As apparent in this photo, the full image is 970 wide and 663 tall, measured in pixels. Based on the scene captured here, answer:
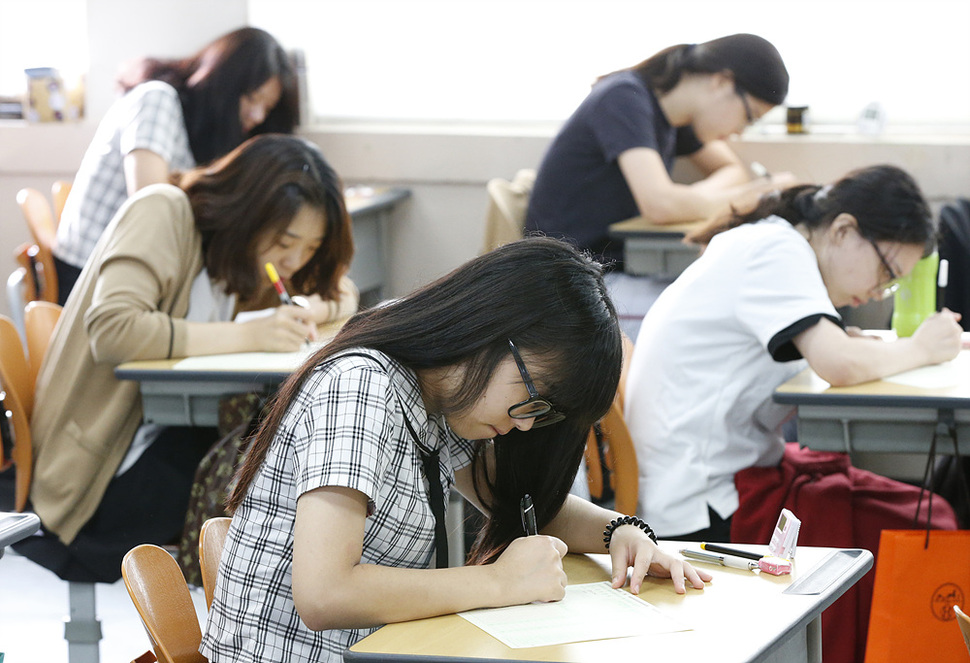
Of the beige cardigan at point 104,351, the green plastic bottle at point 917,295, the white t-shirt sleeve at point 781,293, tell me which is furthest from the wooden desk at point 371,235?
the white t-shirt sleeve at point 781,293

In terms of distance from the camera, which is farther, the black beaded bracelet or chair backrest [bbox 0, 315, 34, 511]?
chair backrest [bbox 0, 315, 34, 511]

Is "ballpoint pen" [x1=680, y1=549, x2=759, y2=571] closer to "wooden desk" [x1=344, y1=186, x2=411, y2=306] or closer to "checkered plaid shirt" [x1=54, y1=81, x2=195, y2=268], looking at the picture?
"checkered plaid shirt" [x1=54, y1=81, x2=195, y2=268]

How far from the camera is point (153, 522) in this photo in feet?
8.11

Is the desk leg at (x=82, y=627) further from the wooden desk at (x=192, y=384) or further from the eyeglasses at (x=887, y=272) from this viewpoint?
the eyeglasses at (x=887, y=272)

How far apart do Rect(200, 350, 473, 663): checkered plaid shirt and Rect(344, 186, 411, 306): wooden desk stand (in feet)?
9.27

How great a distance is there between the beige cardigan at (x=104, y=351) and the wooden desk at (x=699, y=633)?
4.33ft

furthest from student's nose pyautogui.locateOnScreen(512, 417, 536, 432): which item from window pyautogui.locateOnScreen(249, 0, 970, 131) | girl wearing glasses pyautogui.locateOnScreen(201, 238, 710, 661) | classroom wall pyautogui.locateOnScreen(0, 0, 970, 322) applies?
classroom wall pyautogui.locateOnScreen(0, 0, 970, 322)

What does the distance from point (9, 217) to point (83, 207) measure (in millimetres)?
1593

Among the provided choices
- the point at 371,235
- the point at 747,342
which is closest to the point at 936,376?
the point at 747,342

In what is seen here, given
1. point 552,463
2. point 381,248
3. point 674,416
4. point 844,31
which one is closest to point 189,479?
point 674,416

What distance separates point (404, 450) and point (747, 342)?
102cm

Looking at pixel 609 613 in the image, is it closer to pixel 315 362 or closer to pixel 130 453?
pixel 315 362

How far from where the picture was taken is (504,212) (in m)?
3.56

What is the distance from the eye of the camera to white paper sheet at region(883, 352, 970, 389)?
2193mm
